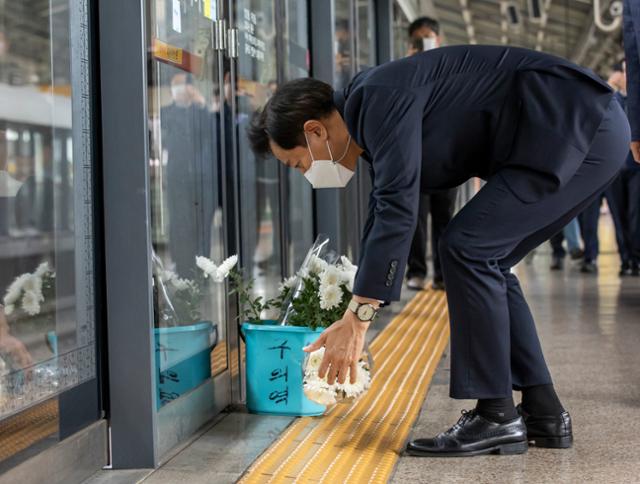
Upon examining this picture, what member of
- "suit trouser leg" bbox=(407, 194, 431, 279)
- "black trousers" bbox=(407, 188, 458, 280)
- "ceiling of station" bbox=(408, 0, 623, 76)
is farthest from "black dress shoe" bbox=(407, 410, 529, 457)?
"ceiling of station" bbox=(408, 0, 623, 76)

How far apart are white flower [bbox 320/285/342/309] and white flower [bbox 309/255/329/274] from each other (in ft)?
0.40

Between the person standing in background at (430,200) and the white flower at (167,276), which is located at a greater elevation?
the person standing in background at (430,200)

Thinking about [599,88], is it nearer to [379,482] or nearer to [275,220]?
[379,482]

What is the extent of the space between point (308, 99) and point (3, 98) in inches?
32.1

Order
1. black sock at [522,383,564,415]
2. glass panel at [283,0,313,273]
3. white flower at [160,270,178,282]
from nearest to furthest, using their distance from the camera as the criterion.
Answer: black sock at [522,383,564,415] → white flower at [160,270,178,282] → glass panel at [283,0,313,273]

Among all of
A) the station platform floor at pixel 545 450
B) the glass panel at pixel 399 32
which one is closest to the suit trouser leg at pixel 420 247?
the glass panel at pixel 399 32

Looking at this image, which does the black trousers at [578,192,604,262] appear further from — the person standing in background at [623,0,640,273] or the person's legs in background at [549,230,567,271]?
the person standing in background at [623,0,640,273]

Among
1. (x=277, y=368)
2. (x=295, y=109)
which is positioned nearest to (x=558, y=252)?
(x=277, y=368)

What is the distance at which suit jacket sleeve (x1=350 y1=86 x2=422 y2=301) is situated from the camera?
7.62ft

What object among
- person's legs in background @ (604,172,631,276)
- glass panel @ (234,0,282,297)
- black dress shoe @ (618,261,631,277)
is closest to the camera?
glass panel @ (234,0,282,297)

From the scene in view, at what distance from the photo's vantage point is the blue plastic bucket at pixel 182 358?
2.77 m

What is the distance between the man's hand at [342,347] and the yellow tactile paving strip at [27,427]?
64 cm

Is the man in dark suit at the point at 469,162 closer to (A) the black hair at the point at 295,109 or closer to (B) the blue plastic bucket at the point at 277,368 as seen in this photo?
(A) the black hair at the point at 295,109

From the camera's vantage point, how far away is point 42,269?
2.28m
